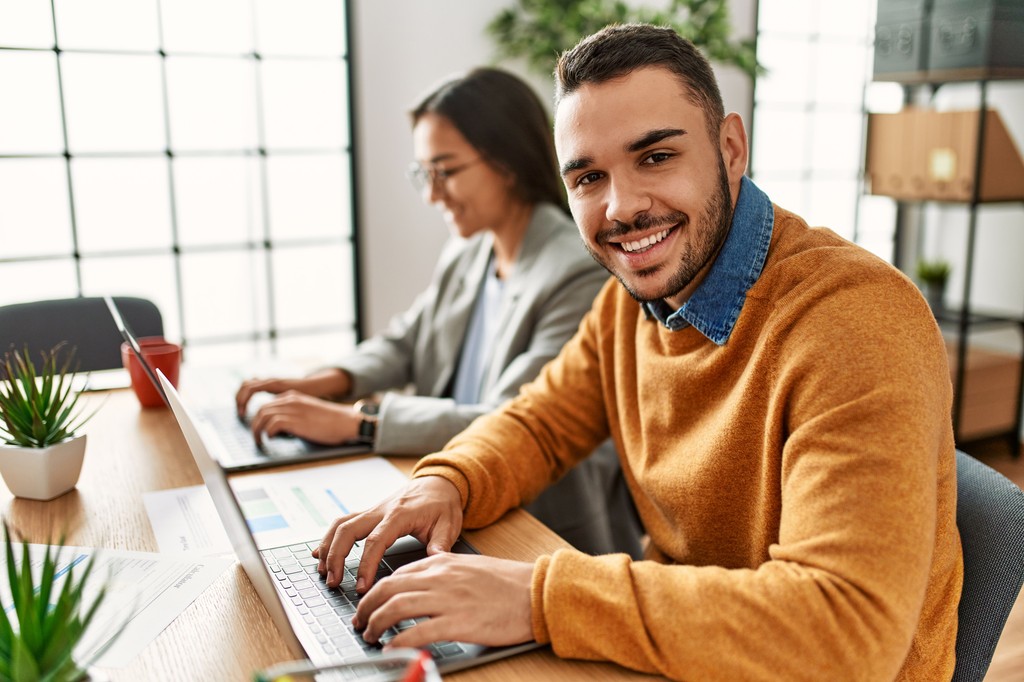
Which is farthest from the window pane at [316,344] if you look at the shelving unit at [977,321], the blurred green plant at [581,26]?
the shelving unit at [977,321]

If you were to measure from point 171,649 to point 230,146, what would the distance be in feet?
8.92

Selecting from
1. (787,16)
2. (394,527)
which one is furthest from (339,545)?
(787,16)

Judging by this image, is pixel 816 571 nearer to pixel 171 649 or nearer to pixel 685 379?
pixel 685 379

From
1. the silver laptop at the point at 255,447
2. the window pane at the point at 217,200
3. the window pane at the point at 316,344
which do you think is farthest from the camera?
the window pane at the point at 316,344

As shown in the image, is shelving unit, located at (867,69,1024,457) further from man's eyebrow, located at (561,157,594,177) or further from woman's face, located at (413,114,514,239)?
man's eyebrow, located at (561,157,594,177)

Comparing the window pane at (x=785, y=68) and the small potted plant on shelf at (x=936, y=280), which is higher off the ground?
the window pane at (x=785, y=68)

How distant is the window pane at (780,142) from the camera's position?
4.25 meters

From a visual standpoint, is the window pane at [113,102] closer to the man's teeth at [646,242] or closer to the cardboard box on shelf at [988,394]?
the man's teeth at [646,242]

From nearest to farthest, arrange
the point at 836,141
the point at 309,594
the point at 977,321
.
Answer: the point at 309,594
the point at 977,321
the point at 836,141

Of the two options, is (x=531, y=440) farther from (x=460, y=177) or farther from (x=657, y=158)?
(x=460, y=177)

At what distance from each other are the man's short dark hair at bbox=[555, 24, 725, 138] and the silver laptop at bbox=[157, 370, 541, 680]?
2.05ft

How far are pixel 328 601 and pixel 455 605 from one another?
17 centimetres

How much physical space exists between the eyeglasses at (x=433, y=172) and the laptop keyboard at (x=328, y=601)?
3.56ft

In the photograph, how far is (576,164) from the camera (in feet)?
3.78
